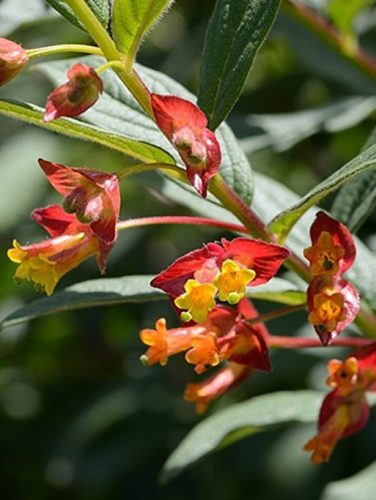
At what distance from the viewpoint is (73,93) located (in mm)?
1223

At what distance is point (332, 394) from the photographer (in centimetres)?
156

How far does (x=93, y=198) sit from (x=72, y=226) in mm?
108

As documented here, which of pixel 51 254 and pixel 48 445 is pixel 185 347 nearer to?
pixel 51 254

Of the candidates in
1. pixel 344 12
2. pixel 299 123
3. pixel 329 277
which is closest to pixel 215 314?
pixel 329 277

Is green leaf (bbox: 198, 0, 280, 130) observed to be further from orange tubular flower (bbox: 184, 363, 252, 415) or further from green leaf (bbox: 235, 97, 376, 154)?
green leaf (bbox: 235, 97, 376, 154)

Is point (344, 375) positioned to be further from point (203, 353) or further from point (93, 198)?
point (93, 198)

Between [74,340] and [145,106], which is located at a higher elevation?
[145,106]

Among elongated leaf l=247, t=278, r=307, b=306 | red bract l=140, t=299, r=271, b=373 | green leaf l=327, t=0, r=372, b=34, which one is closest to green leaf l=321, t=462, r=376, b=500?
elongated leaf l=247, t=278, r=307, b=306

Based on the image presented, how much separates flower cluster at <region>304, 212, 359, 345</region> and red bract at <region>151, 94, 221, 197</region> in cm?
20

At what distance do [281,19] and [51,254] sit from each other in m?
1.52

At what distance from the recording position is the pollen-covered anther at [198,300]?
128 centimetres

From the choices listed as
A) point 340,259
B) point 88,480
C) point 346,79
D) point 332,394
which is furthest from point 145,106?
point 88,480

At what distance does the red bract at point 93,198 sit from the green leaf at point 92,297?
28 centimetres

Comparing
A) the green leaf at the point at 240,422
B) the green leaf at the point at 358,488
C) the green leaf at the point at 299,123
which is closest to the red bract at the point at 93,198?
the green leaf at the point at 240,422
